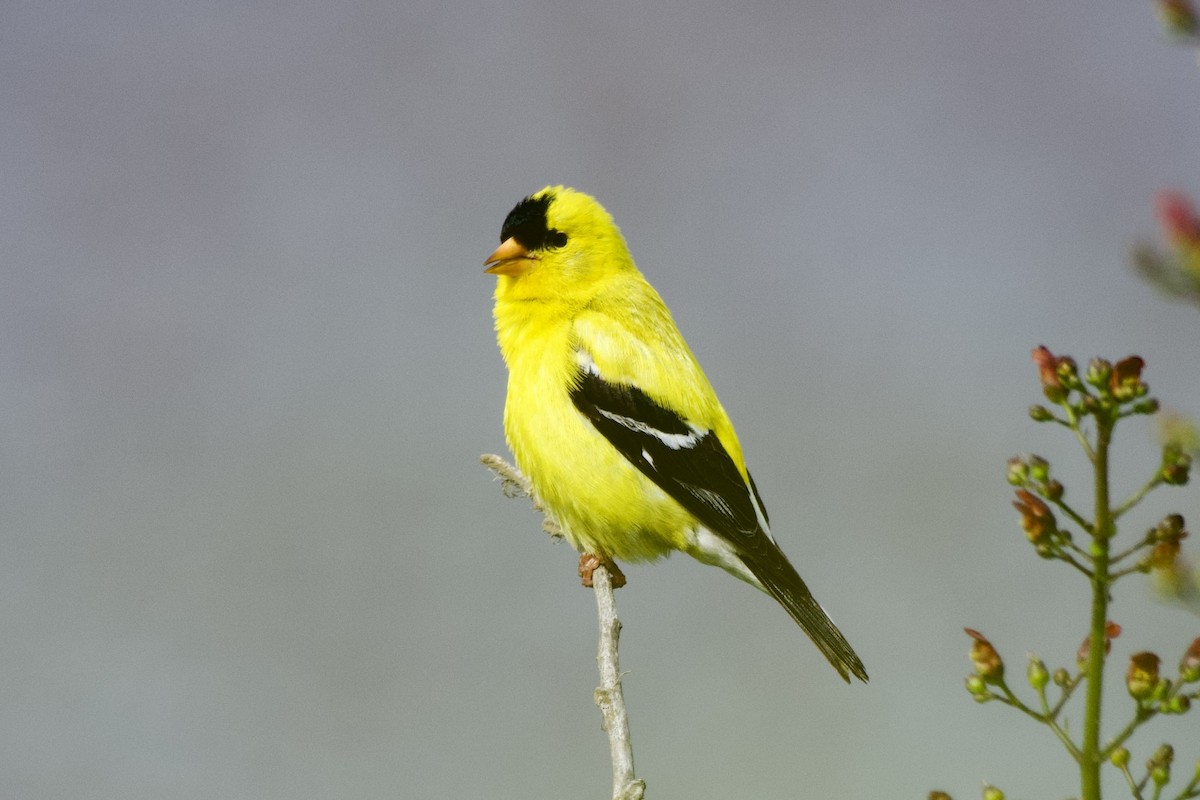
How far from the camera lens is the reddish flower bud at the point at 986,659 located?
3.72ft

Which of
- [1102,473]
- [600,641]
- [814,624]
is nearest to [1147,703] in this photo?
[1102,473]

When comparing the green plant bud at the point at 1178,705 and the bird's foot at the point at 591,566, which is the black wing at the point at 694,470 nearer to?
the bird's foot at the point at 591,566

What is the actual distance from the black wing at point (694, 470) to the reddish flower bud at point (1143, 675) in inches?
67.5

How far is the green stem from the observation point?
0.90 m

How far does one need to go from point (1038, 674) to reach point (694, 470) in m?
1.63

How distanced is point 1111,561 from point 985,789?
11.9 inches

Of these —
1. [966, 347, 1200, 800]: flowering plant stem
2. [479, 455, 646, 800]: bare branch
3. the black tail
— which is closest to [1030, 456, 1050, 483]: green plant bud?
[966, 347, 1200, 800]: flowering plant stem

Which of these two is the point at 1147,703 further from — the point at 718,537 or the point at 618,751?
the point at 718,537

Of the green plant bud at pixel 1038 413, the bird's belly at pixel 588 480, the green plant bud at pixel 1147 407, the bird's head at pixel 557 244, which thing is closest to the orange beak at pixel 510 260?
the bird's head at pixel 557 244

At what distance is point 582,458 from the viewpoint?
2.78 metres

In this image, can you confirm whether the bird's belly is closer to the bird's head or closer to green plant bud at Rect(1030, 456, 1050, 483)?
the bird's head

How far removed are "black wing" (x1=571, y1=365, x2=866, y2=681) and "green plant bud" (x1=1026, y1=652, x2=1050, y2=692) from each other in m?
1.58

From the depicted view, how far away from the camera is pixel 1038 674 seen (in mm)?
1154

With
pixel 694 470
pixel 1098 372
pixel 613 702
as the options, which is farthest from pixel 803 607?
pixel 1098 372
